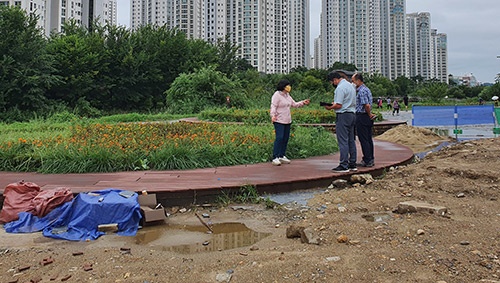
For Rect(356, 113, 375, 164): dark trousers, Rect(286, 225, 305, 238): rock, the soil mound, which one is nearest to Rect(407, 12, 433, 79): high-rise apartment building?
the soil mound

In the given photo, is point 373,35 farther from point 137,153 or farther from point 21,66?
point 137,153

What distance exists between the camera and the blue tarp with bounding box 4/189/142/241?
3.30 meters

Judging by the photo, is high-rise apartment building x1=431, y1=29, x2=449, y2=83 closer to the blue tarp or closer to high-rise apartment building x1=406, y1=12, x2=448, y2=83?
high-rise apartment building x1=406, y1=12, x2=448, y2=83

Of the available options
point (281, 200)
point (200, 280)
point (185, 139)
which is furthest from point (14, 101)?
point (200, 280)

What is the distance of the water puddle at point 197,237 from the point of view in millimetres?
2949

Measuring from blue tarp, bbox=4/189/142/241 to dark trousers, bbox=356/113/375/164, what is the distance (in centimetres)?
375

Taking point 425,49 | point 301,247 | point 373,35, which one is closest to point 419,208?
point 301,247

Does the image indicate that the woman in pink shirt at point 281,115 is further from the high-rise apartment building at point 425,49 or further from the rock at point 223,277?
the high-rise apartment building at point 425,49

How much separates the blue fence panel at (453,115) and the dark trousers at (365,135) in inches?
Answer: 364

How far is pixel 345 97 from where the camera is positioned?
5391 mm

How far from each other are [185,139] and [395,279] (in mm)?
4949

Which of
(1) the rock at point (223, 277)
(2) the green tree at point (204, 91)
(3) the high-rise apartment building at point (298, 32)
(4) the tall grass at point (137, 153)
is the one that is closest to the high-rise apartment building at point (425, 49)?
(3) the high-rise apartment building at point (298, 32)

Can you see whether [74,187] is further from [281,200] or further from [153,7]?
[153,7]

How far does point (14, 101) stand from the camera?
846 inches
